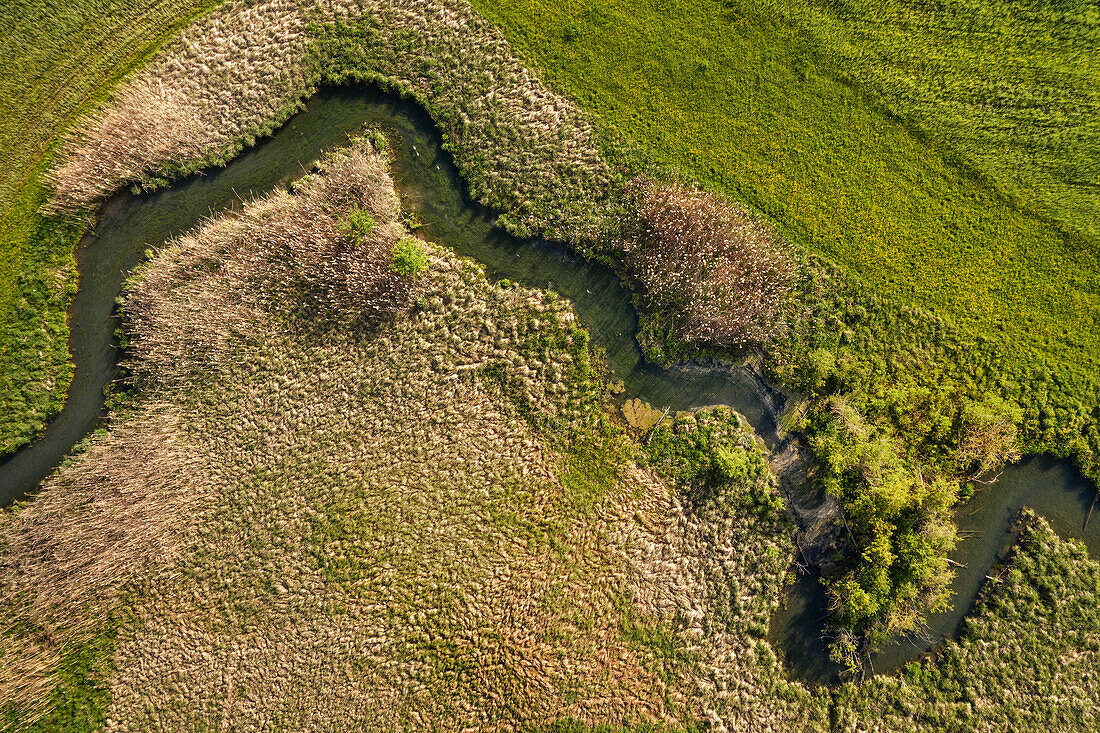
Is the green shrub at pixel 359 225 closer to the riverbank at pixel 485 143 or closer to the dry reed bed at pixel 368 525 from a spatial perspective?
the dry reed bed at pixel 368 525

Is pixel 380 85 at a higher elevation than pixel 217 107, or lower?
higher

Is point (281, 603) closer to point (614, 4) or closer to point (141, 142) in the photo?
point (141, 142)

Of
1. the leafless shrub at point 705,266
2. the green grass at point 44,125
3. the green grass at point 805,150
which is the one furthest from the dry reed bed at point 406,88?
the leafless shrub at point 705,266

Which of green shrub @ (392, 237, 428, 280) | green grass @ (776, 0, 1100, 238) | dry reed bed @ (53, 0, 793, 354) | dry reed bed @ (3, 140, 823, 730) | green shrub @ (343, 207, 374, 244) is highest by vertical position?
green grass @ (776, 0, 1100, 238)

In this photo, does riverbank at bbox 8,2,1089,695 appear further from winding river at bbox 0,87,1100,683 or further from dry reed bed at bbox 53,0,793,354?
winding river at bbox 0,87,1100,683

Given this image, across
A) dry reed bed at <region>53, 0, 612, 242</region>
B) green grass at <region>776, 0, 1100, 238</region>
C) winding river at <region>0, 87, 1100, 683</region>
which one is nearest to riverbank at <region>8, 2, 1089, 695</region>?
dry reed bed at <region>53, 0, 612, 242</region>

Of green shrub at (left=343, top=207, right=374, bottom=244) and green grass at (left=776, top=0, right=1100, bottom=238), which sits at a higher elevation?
green grass at (left=776, top=0, right=1100, bottom=238)

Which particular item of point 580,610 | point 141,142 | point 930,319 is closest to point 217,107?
point 141,142
